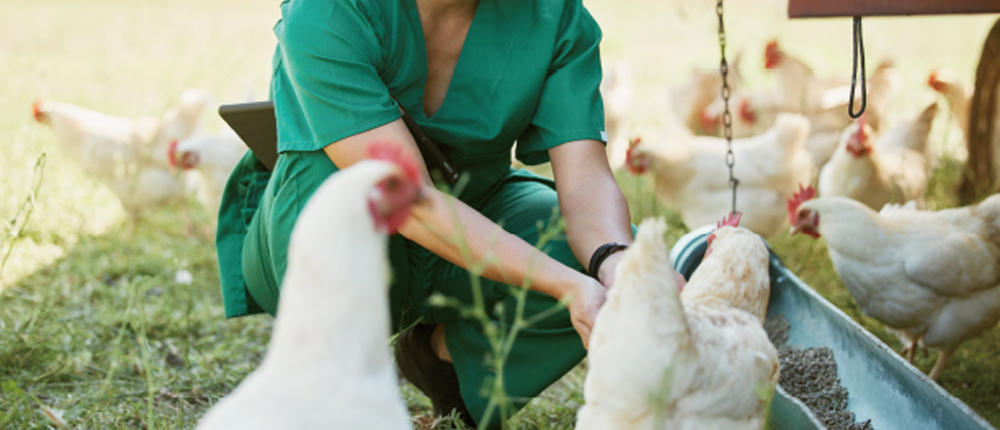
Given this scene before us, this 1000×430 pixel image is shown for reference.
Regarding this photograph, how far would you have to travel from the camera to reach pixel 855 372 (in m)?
1.70

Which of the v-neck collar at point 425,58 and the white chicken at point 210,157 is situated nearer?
the v-neck collar at point 425,58

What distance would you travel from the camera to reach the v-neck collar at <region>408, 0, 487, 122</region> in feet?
4.95

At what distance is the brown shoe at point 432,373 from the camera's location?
5.88 feet

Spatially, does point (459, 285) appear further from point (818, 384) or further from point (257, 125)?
point (818, 384)

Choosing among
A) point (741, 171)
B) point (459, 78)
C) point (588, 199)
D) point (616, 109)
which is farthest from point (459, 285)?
point (616, 109)

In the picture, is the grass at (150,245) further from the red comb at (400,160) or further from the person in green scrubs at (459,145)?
the red comb at (400,160)

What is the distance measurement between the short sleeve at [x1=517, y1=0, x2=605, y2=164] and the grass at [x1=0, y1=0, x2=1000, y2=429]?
66cm

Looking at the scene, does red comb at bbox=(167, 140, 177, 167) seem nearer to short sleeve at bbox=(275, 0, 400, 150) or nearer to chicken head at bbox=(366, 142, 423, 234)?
short sleeve at bbox=(275, 0, 400, 150)

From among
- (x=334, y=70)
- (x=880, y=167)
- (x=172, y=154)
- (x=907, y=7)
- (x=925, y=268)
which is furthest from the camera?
(x=172, y=154)

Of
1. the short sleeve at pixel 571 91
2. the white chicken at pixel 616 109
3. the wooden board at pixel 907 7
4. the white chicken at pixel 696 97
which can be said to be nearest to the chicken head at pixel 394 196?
the short sleeve at pixel 571 91

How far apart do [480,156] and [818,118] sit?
3.14 meters

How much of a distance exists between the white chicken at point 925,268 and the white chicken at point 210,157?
2.55m

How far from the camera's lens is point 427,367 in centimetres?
180

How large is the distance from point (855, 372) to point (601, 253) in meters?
0.75
